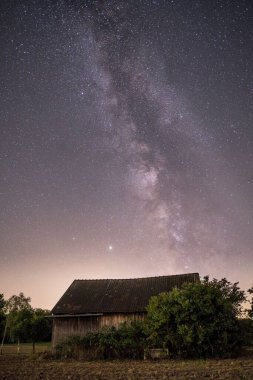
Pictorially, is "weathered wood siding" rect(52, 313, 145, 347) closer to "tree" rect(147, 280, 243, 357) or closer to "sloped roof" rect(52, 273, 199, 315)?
"sloped roof" rect(52, 273, 199, 315)

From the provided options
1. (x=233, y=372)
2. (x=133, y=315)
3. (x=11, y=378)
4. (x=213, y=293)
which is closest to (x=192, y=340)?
(x=213, y=293)

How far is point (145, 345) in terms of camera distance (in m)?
20.2

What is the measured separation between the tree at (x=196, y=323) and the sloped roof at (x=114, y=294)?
643 centimetres

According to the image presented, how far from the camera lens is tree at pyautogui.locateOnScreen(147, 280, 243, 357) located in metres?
18.4

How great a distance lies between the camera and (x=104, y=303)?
2748 cm

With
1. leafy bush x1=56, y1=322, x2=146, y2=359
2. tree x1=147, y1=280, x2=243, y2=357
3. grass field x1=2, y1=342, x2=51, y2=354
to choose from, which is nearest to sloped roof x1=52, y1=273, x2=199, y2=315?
grass field x1=2, y1=342, x2=51, y2=354

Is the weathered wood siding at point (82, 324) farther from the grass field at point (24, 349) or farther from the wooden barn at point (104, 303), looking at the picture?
the grass field at point (24, 349)

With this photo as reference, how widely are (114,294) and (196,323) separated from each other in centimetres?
1183

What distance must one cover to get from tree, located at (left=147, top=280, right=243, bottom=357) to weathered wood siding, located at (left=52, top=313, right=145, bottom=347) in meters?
6.88

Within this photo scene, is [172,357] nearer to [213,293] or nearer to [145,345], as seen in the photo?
[145,345]

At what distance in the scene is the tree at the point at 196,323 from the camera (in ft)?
60.3

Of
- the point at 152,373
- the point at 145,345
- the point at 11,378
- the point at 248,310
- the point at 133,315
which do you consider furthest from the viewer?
the point at 133,315

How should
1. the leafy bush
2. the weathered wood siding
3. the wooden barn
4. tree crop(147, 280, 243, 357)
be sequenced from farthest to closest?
the wooden barn, the weathered wood siding, the leafy bush, tree crop(147, 280, 243, 357)

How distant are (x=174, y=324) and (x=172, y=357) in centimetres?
234
